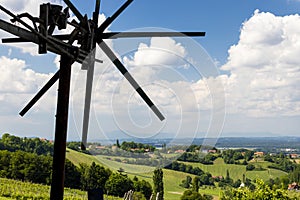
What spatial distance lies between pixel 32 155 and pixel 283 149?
92.7ft

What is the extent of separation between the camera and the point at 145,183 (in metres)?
21.6

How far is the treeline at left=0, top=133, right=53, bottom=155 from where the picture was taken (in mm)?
19931

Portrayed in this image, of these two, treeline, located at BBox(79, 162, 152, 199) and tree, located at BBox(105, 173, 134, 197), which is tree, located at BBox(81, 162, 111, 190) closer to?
treeline, located at BBox(79, 162, 152, 199)

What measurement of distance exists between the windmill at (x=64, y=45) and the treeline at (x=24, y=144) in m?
17.5

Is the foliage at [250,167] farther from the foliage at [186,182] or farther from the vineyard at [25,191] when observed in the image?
the vineyard at [25,191]

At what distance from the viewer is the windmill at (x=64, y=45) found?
88.3 inches

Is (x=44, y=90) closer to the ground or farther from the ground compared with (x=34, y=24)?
closer to the ground

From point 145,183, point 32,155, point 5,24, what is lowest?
point 145,183

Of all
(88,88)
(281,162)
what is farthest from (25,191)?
(281,162)

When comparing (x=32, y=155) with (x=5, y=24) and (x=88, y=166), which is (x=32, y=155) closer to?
(x=88, y=166)

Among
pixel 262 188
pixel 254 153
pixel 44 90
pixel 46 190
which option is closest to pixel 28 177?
pixel 46 190

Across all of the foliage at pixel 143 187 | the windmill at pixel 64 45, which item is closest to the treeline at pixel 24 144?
the foliage at pixel 143 187

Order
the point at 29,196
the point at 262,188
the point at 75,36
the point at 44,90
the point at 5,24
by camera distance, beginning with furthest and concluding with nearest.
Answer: the point at 262,188 < the point at 29,196 < the point at 44,90 < the point at 75,36 < the point at 5,24

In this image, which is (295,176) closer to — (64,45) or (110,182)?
(110,182)
